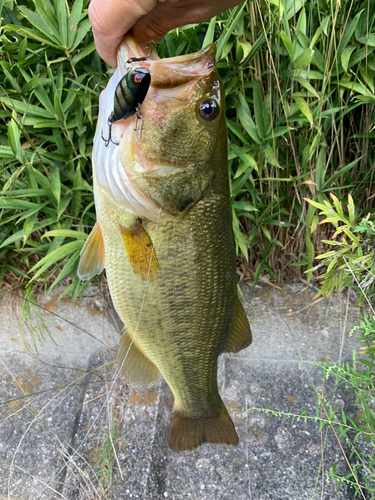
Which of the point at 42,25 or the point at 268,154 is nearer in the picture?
the point at 42,25

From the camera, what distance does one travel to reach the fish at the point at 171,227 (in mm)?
949

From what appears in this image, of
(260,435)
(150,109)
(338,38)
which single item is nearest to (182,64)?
(150,109)

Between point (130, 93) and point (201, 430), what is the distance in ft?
4.43

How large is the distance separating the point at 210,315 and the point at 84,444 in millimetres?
Answer: 1213

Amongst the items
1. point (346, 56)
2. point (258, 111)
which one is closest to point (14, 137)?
point (258, 111)

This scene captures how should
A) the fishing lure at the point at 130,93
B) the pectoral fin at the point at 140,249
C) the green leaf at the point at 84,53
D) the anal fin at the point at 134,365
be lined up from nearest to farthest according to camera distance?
the fishing lure at the point at 130,93, the pectoral fin at the point at 140,249, the anal fin at the point at 134,365, the green leaf at the point at 84,53

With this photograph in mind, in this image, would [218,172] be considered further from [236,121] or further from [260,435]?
[260,435]

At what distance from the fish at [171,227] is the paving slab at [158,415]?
1.70ft

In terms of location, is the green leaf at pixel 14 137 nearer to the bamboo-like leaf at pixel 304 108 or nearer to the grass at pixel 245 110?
the grass at pixel 245 110

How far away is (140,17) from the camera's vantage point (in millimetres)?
910

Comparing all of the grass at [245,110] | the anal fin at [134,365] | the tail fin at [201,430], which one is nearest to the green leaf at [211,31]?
the grass at [245,110]

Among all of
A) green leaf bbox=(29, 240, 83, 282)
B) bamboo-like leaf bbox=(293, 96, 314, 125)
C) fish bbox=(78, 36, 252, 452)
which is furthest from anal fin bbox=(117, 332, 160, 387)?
bamboo-like leaf bbox=(293, 96, 314, 125)

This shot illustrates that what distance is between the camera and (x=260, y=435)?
1814 millimetres

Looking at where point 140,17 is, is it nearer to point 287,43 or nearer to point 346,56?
point 287,43
